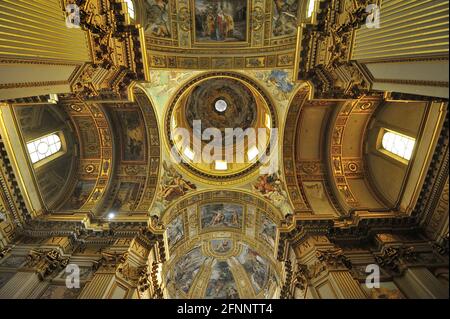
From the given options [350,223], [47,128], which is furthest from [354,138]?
[47,128]

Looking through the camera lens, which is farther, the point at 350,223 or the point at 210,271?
the point at 210,271

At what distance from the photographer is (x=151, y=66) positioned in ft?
41.4

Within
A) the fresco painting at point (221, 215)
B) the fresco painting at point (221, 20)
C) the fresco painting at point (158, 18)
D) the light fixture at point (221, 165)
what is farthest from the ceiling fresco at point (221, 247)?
the fresco painting at point (158, 18)

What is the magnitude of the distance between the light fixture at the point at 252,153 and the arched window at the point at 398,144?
262 inches

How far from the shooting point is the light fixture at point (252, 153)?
1566 centimetres

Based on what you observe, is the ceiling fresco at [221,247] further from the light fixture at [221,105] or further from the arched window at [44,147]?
the light fixture at [221,105]

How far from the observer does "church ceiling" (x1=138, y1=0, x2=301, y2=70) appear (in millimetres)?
12086

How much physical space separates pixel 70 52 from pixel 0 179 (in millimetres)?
5523

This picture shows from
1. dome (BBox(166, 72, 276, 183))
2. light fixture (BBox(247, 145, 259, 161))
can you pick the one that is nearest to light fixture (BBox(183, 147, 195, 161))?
dome (BBox(166, 72, 276, 183))

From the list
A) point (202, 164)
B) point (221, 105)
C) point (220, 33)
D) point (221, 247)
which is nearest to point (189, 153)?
point (202, 164)

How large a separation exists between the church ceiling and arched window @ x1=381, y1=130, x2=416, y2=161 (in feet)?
18.8

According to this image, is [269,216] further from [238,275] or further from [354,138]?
[238,275]

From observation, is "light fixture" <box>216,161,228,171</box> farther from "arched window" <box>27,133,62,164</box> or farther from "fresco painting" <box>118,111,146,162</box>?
"arched window" <box>27,133,62,164</box>
